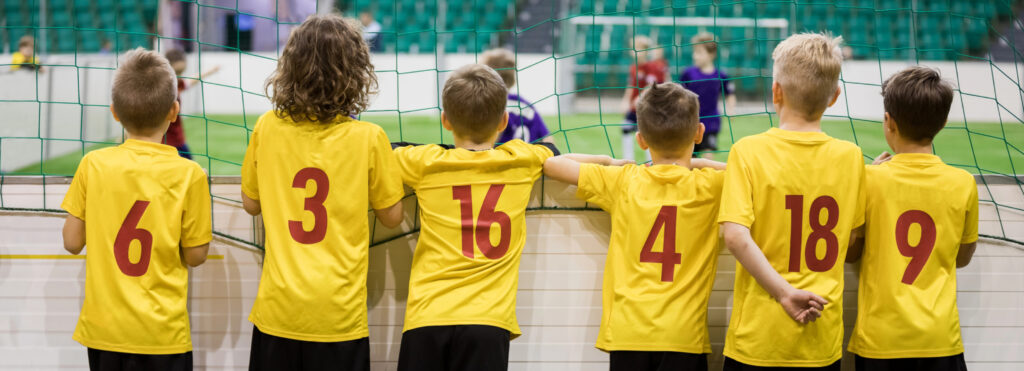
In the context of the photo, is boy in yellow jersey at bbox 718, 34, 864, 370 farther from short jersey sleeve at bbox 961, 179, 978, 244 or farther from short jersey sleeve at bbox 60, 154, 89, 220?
short jersey sleeve at bbox 60, 154, 89, 220

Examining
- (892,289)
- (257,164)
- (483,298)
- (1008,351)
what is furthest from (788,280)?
(257,164)

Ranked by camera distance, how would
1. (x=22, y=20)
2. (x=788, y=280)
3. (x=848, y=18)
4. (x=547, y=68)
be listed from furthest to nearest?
1. (x=848, y=18)
2. (x=22, y=20)
3. (x=547, y=68)
4. (x=788, y=280)

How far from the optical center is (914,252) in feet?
8.02

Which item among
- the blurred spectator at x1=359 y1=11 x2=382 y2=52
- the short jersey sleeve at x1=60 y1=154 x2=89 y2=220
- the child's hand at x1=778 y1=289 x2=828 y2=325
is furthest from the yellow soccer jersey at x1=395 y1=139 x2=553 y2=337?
the blurred spectator at x1=359 y1=11 x2=382 y2=52

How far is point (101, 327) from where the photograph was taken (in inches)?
96.2

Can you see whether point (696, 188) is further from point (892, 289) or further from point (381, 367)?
point (381, 367)

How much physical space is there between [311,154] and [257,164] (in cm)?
19

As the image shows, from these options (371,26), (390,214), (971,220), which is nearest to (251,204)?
(390,214)

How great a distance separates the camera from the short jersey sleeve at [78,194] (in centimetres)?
245

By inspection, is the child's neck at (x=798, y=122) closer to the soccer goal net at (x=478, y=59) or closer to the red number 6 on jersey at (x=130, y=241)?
the red number 6 on jersey at (x=130, y=241)

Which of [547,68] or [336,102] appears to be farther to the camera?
[547,68]

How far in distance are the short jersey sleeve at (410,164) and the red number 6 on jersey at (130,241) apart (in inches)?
30.1

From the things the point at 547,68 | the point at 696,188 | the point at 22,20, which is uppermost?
the point at 22,20

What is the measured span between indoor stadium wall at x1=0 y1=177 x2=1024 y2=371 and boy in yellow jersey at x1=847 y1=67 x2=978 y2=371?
42cm
